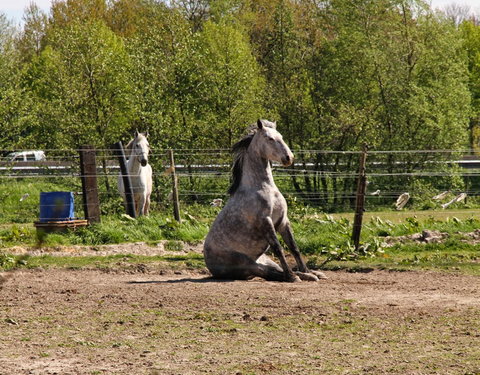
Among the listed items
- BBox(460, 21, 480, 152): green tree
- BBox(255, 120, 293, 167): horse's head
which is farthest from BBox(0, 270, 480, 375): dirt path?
BBox(460, 21, 480, 152): green tree

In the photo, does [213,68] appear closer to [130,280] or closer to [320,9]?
[320,9]

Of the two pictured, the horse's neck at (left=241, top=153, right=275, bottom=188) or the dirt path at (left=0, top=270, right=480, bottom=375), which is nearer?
the dirt path at (left=0, top=270, right=480, bottom=375)

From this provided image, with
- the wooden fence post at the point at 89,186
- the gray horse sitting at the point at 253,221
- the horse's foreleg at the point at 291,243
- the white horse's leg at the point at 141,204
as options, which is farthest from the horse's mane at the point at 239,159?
the white horse's leg at the point at 141,204

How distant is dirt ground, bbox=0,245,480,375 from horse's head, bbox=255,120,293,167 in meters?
1.48

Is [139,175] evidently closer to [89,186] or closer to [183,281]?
[89,186]

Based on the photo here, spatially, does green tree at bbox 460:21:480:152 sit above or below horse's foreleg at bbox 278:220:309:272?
above

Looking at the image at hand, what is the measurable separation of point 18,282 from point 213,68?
17.2m

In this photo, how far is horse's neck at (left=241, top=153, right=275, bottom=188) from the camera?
10.4 m

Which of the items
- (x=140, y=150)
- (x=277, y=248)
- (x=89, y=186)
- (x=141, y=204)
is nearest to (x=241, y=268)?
(x=277, y=248)

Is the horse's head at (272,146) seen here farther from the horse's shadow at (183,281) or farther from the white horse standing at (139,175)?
the white horse standing at (139,175)

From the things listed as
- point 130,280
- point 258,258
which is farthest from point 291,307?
point 130,280

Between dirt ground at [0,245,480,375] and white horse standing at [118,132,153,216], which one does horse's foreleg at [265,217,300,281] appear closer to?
dirt ground at [0,245,480,375]

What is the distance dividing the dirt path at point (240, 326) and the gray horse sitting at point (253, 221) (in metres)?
→ 0.36

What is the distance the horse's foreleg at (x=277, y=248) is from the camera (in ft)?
33.2
